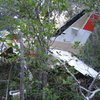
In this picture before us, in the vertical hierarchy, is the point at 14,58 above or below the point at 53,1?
below

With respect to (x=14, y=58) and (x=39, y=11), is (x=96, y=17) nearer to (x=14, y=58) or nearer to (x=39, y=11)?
(x=39, y=11)

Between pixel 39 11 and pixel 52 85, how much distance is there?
6.52 feet

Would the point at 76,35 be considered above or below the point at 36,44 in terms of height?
below

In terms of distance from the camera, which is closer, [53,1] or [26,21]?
[26,21]

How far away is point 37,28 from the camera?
3141mm

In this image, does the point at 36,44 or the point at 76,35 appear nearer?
the point at 36,44

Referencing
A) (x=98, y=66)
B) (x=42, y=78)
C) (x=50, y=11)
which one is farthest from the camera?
(x=98, y=66)

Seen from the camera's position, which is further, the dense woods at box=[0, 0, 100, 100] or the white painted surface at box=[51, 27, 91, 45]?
the white painted surface at box=[51, 27, 91, 45]

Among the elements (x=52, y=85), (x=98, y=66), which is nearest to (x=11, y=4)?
(x=52, y=85)

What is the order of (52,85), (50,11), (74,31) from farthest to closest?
1. (74,31)
2. (52,85)
3. (50,11)

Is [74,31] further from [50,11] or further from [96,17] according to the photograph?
[50,11]

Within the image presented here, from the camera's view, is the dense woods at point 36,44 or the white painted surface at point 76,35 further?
the white painted surface at point 76,35

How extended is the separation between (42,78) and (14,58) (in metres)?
0.90

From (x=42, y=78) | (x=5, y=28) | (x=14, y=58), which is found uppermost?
(x=5, y=28)
